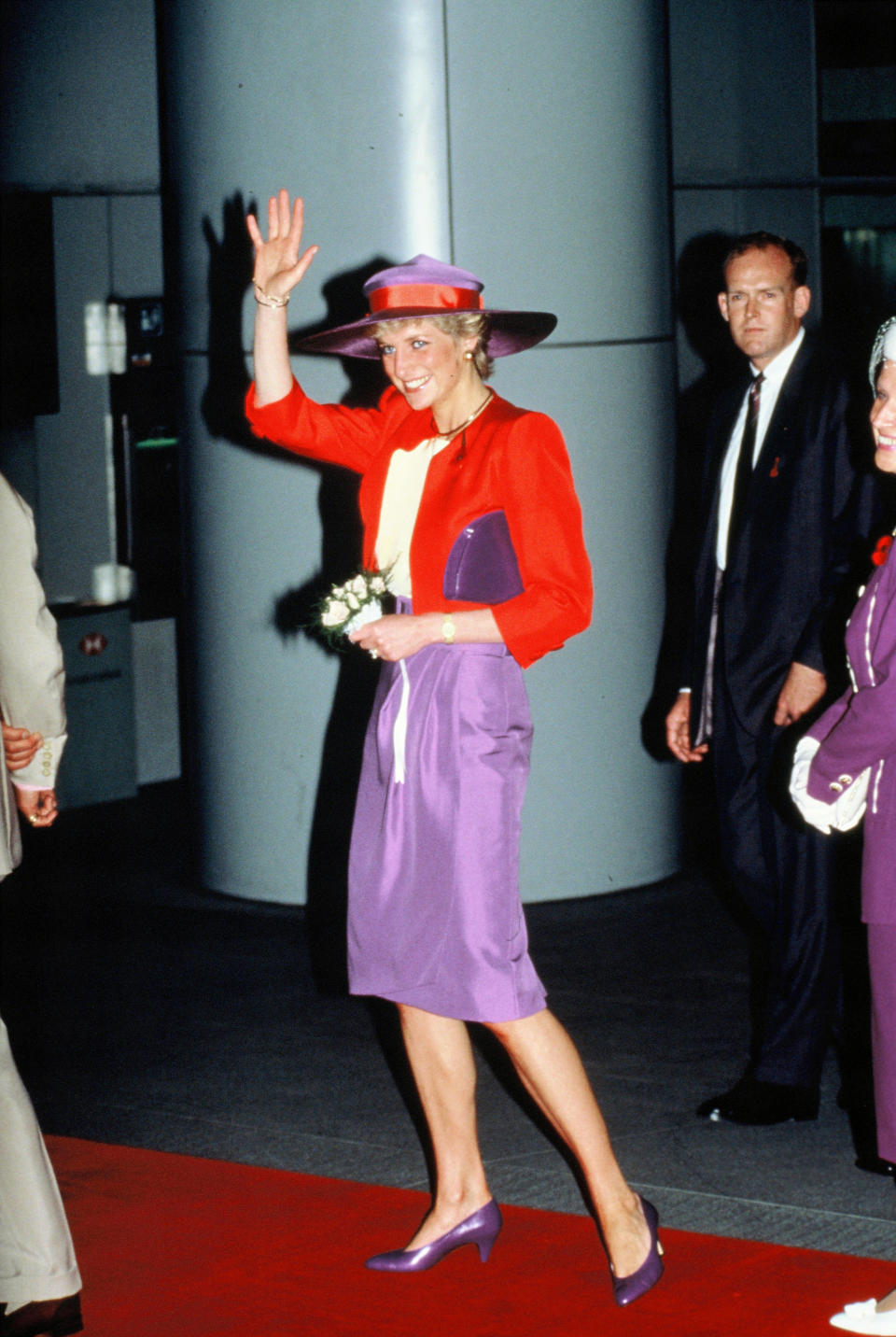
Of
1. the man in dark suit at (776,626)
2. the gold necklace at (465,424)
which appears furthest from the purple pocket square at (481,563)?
the man in dark suit at (776,626)

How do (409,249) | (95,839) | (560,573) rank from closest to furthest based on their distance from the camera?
(560,573)
(409,249)
(95,839)

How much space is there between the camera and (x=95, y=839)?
8359 millimetres

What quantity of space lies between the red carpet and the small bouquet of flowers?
1.26 m

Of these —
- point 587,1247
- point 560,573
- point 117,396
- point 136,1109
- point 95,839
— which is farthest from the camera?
point 117,396

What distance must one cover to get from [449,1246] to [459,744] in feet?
3.33

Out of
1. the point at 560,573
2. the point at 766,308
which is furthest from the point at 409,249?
the point at 560,573

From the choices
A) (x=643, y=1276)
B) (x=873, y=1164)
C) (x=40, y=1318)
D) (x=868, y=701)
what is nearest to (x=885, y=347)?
(x=868, y=701)

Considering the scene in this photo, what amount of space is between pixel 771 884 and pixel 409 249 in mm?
2843

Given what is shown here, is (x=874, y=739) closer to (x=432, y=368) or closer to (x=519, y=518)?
(x=519, y=518)

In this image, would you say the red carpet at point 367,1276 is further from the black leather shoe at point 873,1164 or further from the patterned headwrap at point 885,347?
the patterned headwrap at point 885,347

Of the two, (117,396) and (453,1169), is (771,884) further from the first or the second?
(117,396)

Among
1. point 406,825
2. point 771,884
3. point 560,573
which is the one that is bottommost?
point 771,884

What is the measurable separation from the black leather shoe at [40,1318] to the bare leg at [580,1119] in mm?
918

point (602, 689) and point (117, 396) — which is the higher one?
point (117, 396)
